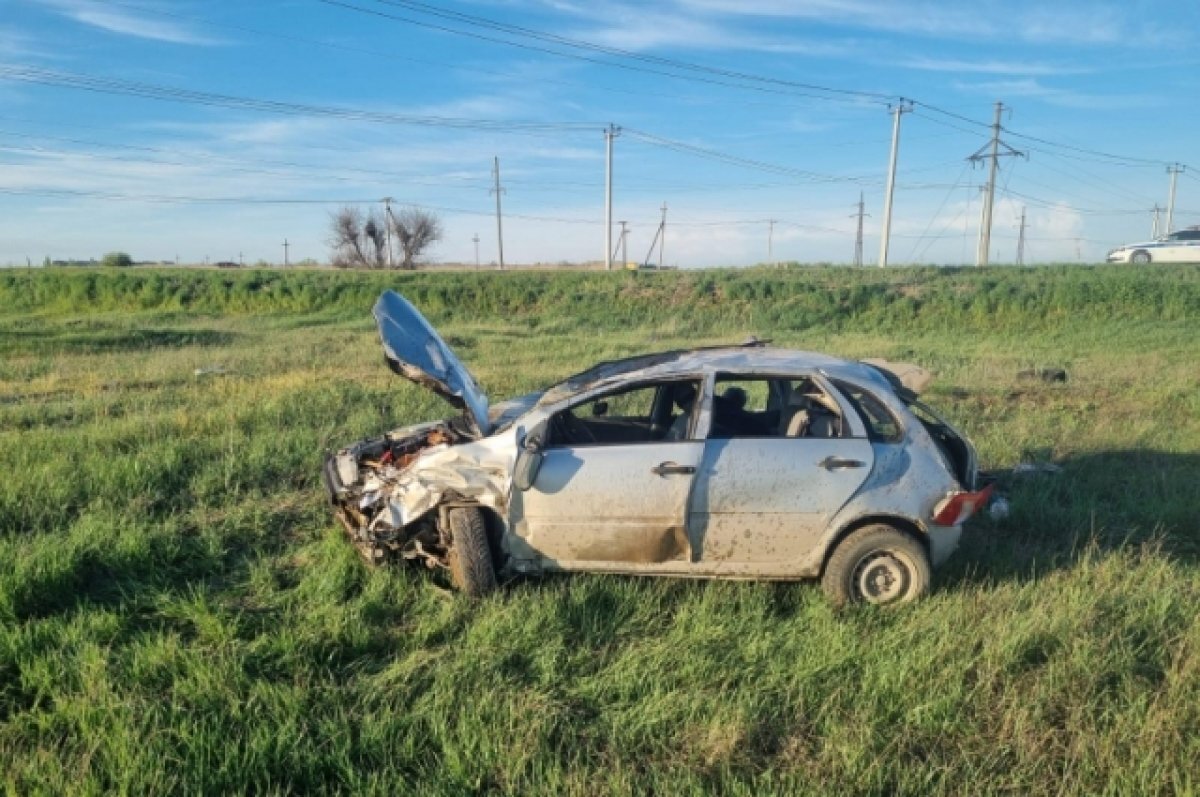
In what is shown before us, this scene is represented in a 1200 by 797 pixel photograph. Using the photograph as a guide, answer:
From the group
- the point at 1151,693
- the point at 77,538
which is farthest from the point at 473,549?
the point at 1151,693

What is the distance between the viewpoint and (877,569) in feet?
15.3

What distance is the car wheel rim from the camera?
4.62 m

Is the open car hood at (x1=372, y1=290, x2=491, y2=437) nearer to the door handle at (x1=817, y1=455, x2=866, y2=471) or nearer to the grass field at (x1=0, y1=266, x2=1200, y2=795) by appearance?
the grass field at (x1=0, y1=266, x2=1200, y2=795)

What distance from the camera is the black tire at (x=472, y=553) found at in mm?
4543

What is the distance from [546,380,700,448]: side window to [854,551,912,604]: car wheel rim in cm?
127

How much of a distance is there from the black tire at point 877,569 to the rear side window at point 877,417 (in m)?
0.53

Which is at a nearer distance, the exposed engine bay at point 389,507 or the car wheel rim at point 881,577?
the car wheel rim at point 881,577

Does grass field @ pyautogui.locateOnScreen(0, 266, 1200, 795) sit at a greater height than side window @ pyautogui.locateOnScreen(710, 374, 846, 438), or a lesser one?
lesser

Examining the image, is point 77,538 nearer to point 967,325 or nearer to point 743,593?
point 743,593

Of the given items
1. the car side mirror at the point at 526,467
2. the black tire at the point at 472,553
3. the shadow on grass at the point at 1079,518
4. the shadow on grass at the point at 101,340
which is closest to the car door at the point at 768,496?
the car side mirror at the point at 526,467

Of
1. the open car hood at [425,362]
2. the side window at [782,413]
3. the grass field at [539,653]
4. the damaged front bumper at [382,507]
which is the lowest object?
the grass field at [539,653]

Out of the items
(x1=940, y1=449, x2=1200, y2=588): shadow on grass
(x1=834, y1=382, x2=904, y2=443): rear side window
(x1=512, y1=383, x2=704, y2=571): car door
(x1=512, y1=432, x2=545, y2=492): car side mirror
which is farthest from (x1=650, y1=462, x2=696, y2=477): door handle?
(x1=940, y1=449, x2=1200, y2=588): shadow on grass

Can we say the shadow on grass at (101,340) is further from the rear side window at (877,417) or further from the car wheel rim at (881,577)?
the car wheel rim at (881,577)

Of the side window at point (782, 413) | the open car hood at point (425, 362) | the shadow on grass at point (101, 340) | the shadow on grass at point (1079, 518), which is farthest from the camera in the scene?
the shadow on grass at point (101, 340)
